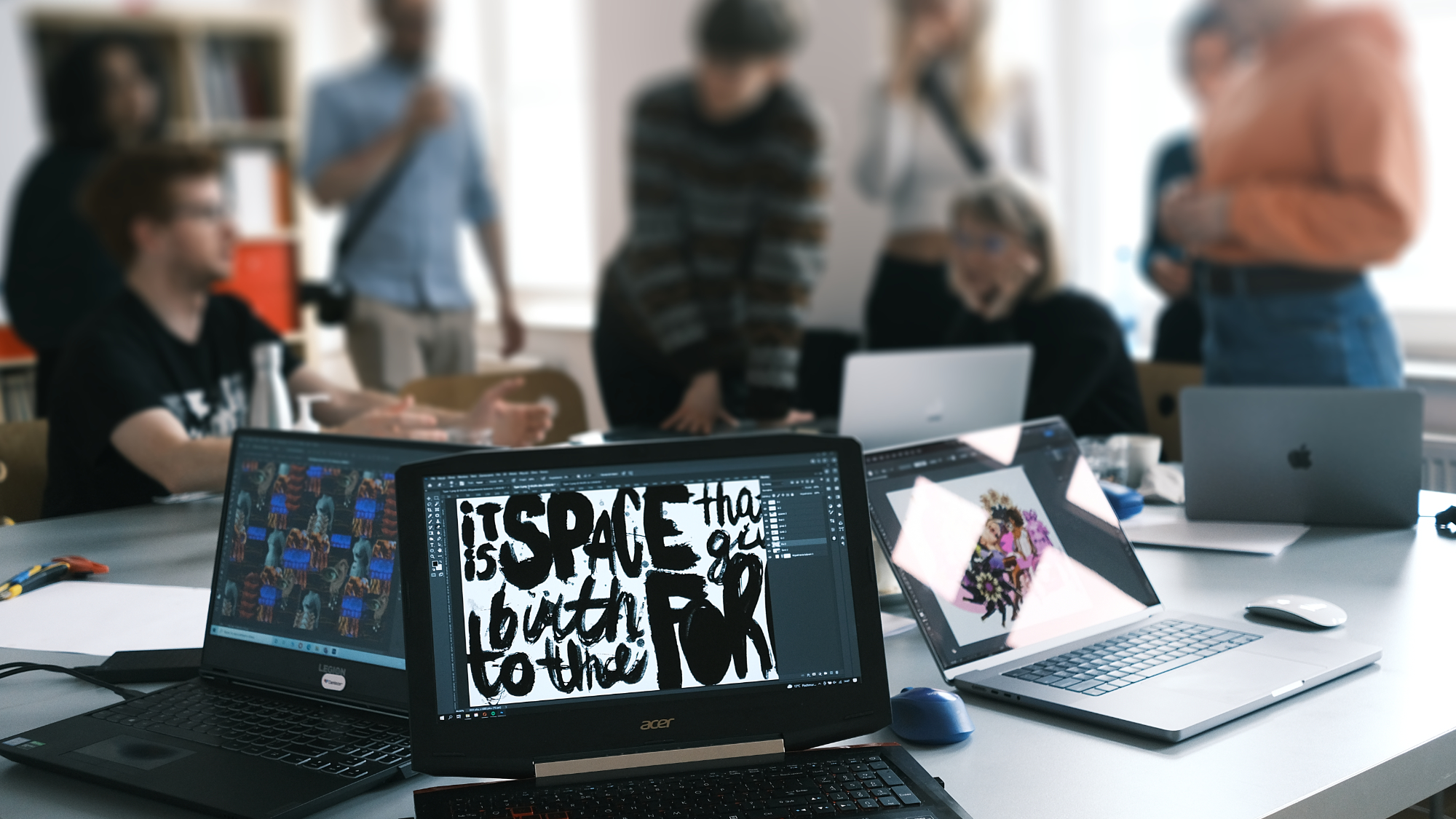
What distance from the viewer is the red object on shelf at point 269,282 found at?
4863 mm

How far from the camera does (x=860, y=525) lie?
98cm

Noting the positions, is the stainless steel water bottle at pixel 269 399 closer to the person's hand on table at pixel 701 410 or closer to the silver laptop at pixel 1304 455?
the person's hand on table at pixel 701 410

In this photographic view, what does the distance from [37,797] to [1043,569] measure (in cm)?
89

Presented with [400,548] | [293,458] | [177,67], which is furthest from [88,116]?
[400,548]

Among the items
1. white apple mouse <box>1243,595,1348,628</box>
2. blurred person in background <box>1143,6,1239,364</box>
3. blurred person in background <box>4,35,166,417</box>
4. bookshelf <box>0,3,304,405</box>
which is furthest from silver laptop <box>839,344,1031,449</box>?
bookshelf <box>0,3,304,405</box>

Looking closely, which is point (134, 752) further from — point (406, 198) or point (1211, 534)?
point (406, 198)

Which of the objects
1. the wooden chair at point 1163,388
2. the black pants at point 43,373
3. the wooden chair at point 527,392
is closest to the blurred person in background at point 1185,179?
the wooden chair at point 1163,388

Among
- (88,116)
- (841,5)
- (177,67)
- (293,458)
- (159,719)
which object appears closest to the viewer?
(159,719)

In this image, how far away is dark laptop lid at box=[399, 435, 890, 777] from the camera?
0.92 metres

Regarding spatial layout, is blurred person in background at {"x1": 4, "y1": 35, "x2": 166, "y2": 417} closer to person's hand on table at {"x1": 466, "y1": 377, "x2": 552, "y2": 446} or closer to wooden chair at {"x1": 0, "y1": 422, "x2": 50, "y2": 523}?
wooden chair at {"x1": 0, "y1": 422, "x2": 50, "y2": 523}

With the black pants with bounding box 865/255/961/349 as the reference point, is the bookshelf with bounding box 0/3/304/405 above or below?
above

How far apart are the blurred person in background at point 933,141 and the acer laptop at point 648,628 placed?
2.52m

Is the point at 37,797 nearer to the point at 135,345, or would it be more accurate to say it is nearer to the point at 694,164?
the point at 135,345

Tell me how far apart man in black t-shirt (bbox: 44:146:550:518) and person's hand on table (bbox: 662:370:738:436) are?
0.39m
